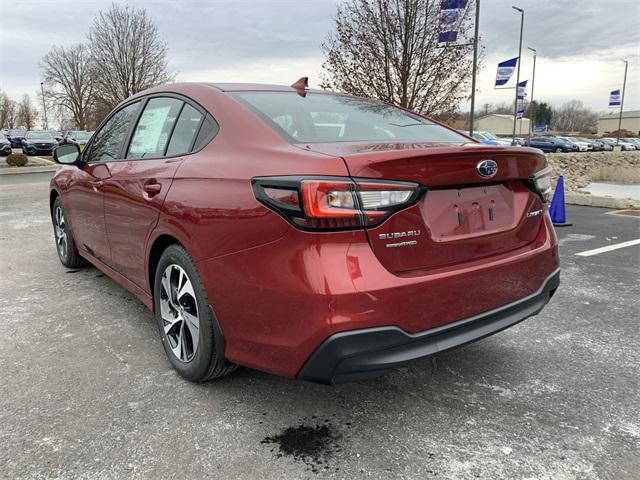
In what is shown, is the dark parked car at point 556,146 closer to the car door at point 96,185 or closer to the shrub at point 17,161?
the shrub at point 17,161

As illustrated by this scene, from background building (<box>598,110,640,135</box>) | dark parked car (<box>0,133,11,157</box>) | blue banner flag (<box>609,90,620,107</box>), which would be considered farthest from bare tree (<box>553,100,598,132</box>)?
dark parked car (<box>0,133,11,157</box>)

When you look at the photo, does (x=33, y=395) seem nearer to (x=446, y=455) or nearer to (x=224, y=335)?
(x=224, y=335)

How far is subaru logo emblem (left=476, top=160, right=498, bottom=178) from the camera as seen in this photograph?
86.7 inches

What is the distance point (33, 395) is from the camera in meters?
2.64

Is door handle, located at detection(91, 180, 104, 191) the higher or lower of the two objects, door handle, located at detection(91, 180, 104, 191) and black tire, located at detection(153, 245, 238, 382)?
the higher

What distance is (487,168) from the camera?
2.23 m

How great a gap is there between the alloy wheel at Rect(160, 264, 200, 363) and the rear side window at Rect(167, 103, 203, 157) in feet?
2.14

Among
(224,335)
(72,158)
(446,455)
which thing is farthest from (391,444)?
(72,158)

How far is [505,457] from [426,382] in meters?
0.69

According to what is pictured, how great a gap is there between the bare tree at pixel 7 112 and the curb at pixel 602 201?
9574 centimetres

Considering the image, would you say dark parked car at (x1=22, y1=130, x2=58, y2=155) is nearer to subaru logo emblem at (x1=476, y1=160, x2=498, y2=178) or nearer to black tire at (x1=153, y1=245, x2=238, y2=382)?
black tire at (x1=153, y1=245, x2=238, y2=382)

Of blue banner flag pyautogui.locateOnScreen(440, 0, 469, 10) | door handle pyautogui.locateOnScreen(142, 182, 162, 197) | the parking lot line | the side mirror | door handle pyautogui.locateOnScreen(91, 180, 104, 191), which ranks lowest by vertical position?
the parking lot line

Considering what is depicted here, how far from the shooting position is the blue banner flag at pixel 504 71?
20500 millimetres

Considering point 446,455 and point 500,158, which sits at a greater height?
point 500,158
